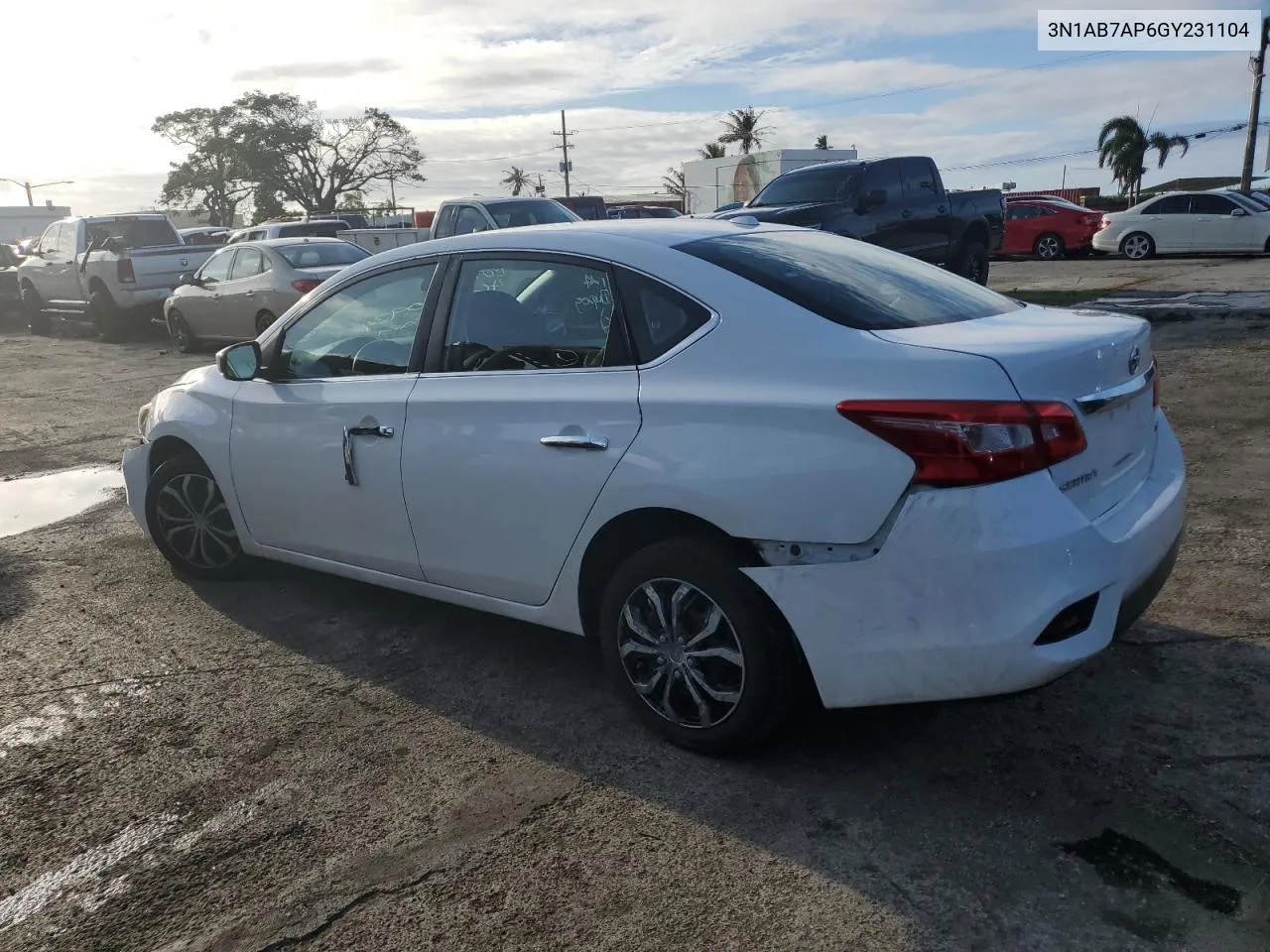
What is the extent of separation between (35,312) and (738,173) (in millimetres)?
23886

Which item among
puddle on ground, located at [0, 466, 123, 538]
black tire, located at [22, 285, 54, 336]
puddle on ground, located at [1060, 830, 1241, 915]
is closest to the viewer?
puddle on ground, located at [1060, 830, 1241, 915]

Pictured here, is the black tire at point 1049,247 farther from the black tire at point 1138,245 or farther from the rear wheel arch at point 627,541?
the rear wheel arch at point 627,541

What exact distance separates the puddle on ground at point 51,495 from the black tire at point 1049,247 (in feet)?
73.3

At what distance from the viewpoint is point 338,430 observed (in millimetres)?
4184

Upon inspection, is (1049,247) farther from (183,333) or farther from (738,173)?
(183,333)

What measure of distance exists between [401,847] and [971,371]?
200cm

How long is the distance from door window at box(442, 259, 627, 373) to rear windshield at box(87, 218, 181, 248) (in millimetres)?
16838

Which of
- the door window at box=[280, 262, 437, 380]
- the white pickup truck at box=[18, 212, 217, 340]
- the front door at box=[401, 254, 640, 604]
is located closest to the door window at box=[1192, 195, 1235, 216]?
the white pickup truck at box=[18, 212, 217, 340]

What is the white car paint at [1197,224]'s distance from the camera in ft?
70.2

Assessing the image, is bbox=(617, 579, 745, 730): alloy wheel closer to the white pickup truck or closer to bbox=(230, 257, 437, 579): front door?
bbox=(230, 257, 437, 579): front door

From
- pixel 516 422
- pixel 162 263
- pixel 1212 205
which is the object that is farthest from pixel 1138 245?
pixel 516 422

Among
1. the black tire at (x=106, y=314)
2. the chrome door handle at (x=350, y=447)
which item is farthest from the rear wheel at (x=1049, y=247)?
the chrome door handle at (x=350, y=447)

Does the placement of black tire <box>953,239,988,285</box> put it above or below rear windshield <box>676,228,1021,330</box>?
below

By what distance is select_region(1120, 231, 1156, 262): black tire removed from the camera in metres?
22.5
